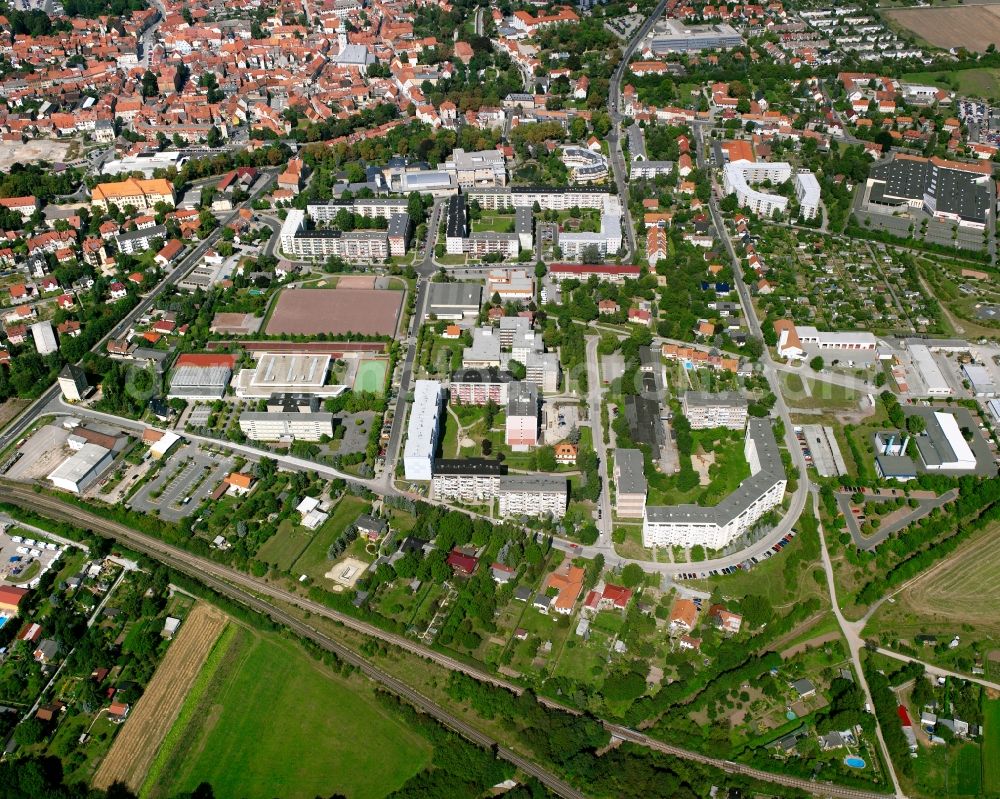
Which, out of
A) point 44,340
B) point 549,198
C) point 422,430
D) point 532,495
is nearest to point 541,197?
point 549,198

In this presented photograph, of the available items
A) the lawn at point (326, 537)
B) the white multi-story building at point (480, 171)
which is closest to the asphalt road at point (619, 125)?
the white multi-story building at point (480, 171)

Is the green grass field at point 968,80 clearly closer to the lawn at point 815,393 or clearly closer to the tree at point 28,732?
the lawn at point 815,393

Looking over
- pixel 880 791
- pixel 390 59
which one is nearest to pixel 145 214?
pixel 390 59

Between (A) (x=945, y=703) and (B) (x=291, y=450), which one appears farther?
(B) (x=291, y=450)

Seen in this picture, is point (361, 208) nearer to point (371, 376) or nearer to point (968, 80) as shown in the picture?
point (371, 376)

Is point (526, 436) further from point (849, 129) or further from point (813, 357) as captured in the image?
point (849, 129)
